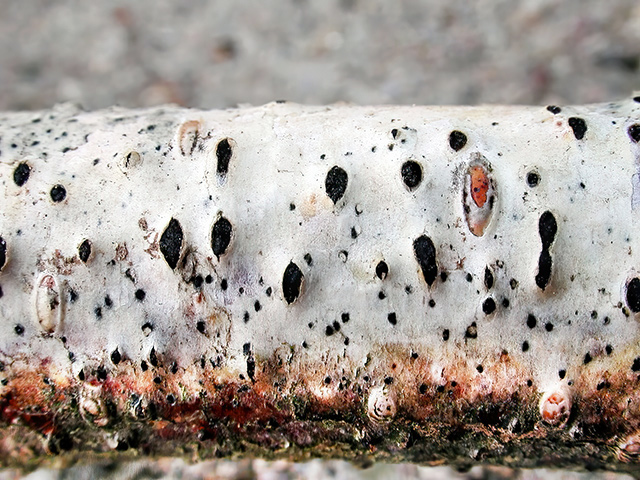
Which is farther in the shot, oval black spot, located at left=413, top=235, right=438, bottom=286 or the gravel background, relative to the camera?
the gravel background

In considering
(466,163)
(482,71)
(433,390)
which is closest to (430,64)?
(482,71)

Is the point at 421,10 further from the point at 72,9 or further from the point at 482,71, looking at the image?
the point at 72,9

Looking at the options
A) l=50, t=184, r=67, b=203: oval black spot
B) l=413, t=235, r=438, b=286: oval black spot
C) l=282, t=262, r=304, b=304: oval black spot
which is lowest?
l=282, t=262, r=304, b=304: oval black spot

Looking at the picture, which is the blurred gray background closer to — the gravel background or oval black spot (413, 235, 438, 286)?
the gravel background

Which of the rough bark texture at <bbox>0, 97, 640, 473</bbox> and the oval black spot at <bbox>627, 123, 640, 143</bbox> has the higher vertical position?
the oval black spot at <bbox>627, 123, 640, 143</bbox>

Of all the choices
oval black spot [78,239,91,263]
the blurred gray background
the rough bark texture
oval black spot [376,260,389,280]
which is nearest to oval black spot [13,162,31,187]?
the rough bark texture
